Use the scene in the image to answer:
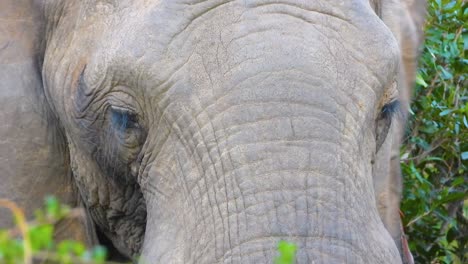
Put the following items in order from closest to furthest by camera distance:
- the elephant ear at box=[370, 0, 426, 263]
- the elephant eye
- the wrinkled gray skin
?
the wrinkled gray skin
the elephant eye
the elephant ear at box=[370, 0, 426, 263]

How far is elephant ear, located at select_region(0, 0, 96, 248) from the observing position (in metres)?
2.83

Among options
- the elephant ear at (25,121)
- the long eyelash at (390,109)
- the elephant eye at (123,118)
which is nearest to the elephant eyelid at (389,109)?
the long eyelash at (390,109)

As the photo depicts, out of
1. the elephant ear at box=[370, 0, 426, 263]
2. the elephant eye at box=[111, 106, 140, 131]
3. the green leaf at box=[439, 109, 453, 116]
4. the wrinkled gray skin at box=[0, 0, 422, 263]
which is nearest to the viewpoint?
the wrinkled gray skin at box=[0, 0, 422, 263]

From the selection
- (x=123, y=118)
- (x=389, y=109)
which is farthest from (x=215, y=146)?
(x=389, y=109)

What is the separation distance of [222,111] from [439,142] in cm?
197

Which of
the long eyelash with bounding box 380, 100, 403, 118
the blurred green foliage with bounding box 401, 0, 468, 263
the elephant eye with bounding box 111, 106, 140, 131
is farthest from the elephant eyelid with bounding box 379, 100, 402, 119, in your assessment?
the blurred green foliage with bounding box 401, 0, 468, 263

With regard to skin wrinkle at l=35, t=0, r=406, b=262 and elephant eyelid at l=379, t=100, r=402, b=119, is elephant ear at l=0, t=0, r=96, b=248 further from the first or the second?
elephant eyelid at l=379, t=100, r=402, b=119

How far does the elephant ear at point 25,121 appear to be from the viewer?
2834 millimetres

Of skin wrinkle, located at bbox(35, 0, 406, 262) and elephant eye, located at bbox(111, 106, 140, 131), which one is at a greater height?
elephant eye, located at bbox(111, 106, 140, 131)

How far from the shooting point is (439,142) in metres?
4.12

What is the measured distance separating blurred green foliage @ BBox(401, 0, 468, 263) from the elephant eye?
1.56 meters

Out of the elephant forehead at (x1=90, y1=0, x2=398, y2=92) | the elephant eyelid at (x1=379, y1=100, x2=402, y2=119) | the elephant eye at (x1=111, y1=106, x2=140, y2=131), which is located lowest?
the elephant eyelid at (x1=379, y1=100, x2=402, y2=119)

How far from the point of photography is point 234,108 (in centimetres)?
228

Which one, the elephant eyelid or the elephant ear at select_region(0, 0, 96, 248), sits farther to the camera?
the elephant ear at select_region(0, 0, 96, 248)
